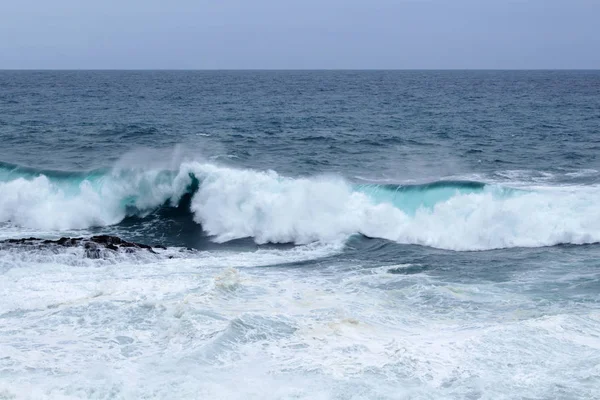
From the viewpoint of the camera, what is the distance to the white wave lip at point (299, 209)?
18359mm

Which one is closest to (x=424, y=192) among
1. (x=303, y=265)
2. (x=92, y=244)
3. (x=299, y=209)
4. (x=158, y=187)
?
(x=299, y=209)

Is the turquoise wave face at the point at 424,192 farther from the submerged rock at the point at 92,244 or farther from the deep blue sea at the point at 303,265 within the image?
the submerged rock at the point at 92,244

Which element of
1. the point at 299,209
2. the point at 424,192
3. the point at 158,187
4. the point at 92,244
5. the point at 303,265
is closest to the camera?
the point at 303,265

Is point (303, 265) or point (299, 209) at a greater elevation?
point (299, 209)

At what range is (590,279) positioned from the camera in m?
14.0

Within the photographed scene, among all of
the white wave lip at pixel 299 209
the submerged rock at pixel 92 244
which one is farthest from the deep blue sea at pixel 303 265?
the submerged rock at pixel 92 244

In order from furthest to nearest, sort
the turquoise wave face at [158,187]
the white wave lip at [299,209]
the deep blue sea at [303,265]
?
the turquoise wave face at [158,187]
the white wave lip at [299,209]
the deep blue sea at [303,265]

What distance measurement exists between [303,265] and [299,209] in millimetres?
4528

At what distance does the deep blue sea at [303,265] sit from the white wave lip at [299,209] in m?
0.07

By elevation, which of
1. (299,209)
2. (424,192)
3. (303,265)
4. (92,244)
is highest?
(424,192)

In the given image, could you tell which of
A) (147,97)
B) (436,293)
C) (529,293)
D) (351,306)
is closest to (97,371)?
(351,306)

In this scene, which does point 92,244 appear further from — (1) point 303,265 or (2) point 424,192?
(2) point 424,192

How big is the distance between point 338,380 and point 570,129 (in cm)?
3152

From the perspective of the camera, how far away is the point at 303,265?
15.6 meters
